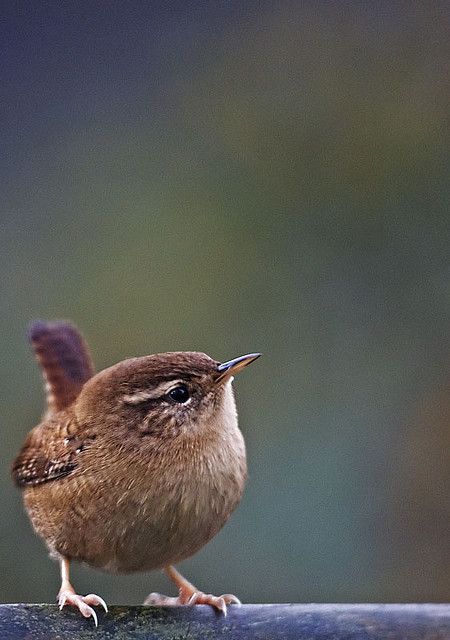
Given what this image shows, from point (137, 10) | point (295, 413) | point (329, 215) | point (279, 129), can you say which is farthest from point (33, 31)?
point (295, 413)

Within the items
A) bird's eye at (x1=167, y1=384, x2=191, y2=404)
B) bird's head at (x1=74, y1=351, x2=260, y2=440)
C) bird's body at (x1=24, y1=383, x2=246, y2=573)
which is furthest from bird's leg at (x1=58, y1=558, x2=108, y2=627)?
bird's eye at (x1=167, y1=384, x2=191, y2=404)

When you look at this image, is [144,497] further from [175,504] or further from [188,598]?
[188,598]

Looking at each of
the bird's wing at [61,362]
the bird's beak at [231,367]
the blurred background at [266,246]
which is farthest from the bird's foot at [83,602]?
the blurred background at [266,246]

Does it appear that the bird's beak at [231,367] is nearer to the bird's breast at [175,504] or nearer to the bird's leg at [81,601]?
the bird's breast at [175,504]

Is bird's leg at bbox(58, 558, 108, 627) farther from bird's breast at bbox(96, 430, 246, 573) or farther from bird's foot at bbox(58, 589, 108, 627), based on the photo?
bird's breast at bbox(96, 430, 246, 573)

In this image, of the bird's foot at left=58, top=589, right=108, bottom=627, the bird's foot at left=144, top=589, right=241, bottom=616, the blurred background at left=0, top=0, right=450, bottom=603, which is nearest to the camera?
the bird's foot at left=58, top=589, right=108, bottom=627

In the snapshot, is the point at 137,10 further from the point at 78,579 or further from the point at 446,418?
the point at 78,579
